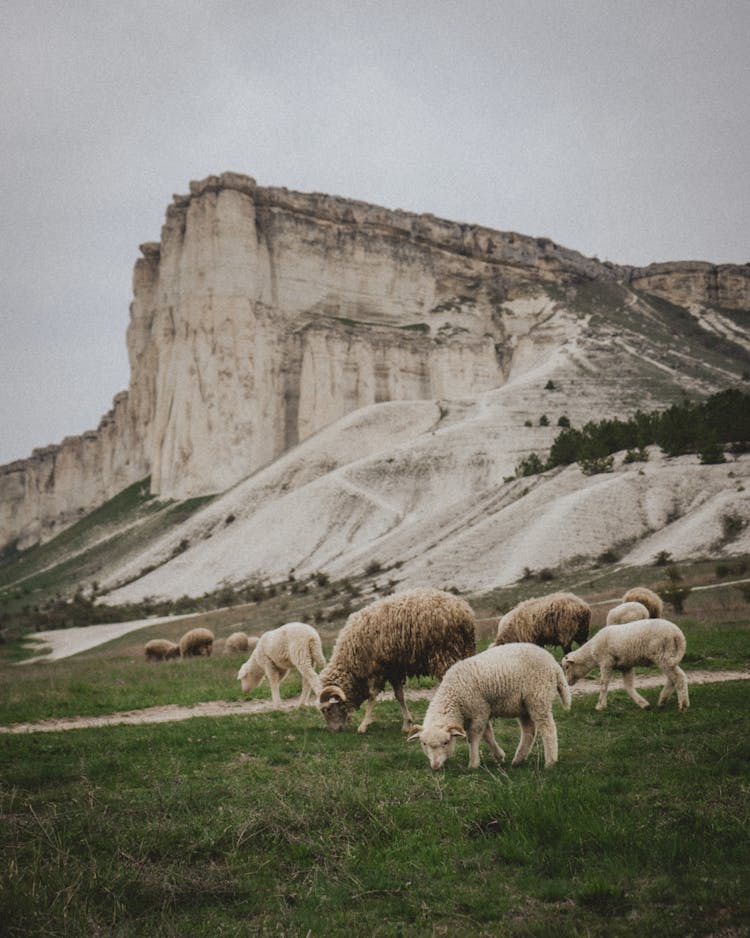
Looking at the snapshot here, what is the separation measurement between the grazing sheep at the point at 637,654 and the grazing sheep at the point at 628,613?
3.15 meters

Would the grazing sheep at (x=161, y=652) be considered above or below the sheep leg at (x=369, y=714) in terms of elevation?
→ below

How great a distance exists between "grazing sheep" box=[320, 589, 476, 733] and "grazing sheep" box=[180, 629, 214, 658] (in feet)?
56.4

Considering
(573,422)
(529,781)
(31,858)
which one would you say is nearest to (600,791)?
(529,781)

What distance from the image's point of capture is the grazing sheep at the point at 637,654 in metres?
10.9

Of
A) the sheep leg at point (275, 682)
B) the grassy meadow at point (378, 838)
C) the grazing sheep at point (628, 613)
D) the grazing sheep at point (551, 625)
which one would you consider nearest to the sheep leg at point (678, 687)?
the grassy meadow at point (378, 838)

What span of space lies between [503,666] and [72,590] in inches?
2933

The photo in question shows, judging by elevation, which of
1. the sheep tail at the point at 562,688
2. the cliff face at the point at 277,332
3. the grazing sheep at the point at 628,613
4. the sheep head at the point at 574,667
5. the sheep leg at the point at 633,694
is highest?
the cliff face at the point at 277,332

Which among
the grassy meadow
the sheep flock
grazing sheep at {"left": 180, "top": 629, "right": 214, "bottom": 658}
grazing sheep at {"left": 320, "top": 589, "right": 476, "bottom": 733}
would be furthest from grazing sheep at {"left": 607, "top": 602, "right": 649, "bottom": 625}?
grazing sheep at {"left": 180, "top": 629, "right": 214, "bottom": 658}

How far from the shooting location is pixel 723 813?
5.51 meters

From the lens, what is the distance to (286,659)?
14438mm

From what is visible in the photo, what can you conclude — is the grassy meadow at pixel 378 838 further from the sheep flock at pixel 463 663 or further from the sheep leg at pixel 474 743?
the sheep flock at pixel 463 663

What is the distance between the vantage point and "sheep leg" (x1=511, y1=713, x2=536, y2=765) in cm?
827

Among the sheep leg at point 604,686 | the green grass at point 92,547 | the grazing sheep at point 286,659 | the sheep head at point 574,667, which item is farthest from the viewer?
the green grass at point 92,547

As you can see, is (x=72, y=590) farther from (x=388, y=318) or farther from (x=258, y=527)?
(x=388, y=318)
